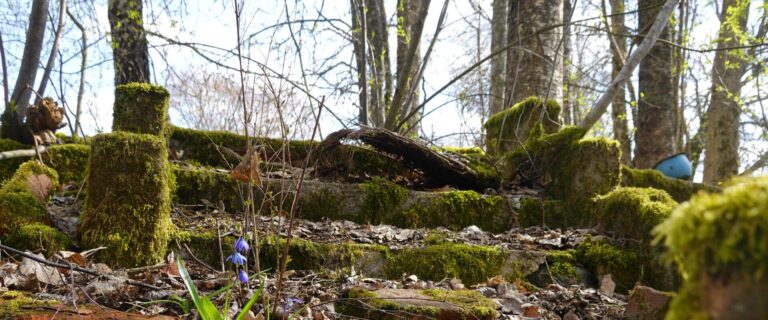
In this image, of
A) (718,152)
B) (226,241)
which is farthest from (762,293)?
(718,152)

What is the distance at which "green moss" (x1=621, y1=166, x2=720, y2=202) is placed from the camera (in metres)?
4.87

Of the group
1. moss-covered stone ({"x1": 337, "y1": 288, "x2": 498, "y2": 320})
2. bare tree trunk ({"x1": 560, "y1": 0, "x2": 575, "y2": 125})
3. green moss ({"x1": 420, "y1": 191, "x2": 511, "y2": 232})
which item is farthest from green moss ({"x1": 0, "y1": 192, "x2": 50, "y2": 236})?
bare tree trunk ({"x1": 560, "y1": 0, "x2": 575, "y2": 125})

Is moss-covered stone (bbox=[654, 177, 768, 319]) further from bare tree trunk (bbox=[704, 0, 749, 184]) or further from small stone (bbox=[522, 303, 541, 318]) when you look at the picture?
bare tree trunk (bbox=[704, 0, 749, 184])

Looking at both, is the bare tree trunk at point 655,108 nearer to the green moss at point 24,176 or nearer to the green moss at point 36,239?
the green moss at point 24,176

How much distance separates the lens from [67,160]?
176 inches

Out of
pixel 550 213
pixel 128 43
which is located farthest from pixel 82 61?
pixel 550 213

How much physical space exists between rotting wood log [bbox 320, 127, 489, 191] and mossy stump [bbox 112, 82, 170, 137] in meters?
1.32

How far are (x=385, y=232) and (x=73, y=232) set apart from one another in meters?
1.96

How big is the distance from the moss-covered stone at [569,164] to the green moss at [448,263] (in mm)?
1404

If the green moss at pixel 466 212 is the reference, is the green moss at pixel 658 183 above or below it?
above

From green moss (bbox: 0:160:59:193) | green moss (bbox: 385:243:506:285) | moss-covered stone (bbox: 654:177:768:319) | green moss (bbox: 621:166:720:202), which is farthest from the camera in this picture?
green moss (bbox: 621:166:720:202)

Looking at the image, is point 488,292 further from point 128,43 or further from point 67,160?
point 128,43

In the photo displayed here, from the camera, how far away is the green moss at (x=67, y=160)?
174 inches

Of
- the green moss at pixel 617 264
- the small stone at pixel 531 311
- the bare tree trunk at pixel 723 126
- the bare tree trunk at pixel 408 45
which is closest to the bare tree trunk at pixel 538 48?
the bare tree trunk at pixel 408 45
